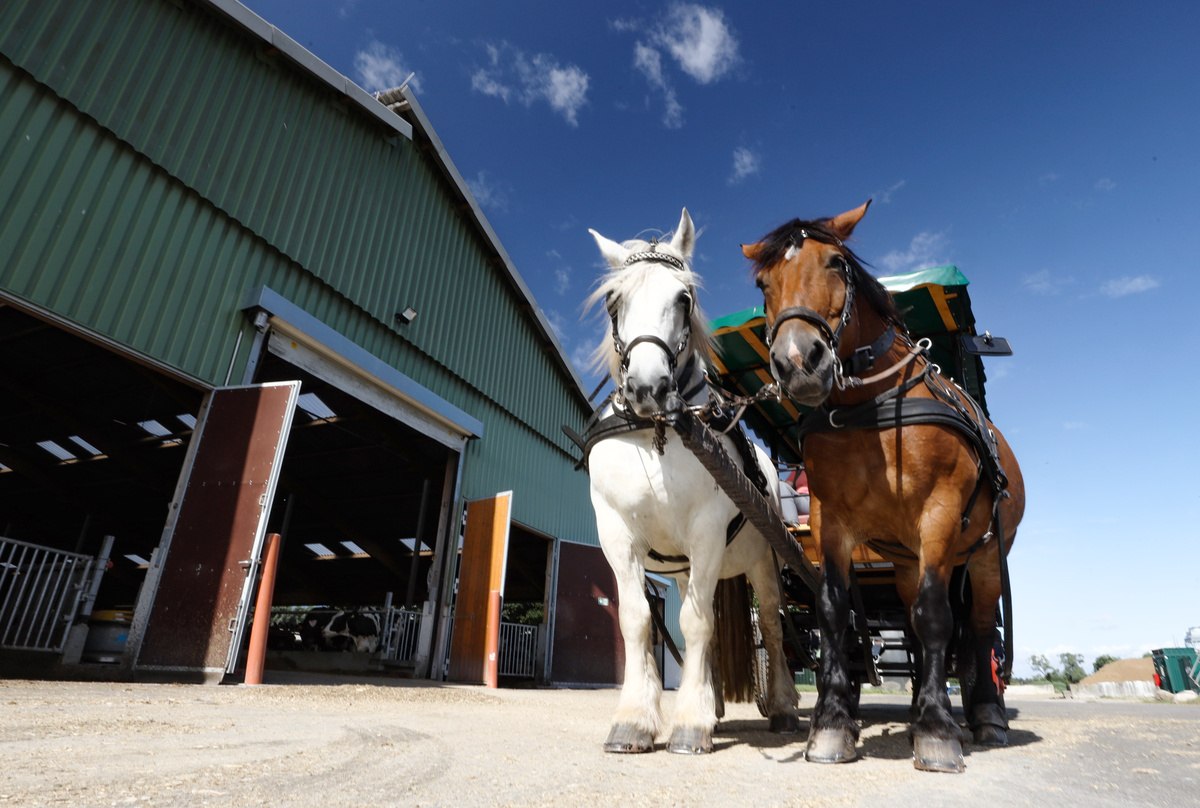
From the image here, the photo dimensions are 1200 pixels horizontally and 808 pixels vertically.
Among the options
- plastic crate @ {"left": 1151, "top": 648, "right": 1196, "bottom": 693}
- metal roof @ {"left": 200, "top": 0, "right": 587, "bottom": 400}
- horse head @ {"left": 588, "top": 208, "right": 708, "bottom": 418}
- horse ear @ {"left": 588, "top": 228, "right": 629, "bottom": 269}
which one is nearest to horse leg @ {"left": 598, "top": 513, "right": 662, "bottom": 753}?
horse head @ {"left": 588, "top": 208, "right": 708, "bottom": 418}

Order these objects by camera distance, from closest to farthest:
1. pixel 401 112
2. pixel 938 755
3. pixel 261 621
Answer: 1. pixel 938 755
2. pixel 261 621
3. pixel 401 112

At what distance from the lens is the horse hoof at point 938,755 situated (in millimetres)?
2373

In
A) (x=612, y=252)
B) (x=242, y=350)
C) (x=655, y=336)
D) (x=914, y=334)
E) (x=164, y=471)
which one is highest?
(x=164, y=471)

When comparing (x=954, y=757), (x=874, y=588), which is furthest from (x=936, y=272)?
(x=954, y=757)

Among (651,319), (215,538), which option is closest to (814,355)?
(651,319)

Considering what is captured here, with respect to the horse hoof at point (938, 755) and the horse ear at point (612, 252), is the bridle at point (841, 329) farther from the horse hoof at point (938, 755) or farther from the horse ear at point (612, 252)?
the horse hoof at point (938, 755)

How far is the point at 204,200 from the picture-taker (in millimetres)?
7074

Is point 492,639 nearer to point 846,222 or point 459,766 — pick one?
point 459,766

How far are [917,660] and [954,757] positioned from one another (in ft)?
6.90

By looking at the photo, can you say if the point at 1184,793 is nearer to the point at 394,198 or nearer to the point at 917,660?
the point at 917,660

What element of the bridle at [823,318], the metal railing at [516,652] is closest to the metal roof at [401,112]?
the metal railing at [516,652]

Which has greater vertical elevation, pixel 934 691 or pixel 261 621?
pixel 261 621

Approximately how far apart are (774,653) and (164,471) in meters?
14.5

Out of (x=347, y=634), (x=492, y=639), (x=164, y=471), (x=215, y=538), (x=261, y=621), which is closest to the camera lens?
(x=261, y=621)
